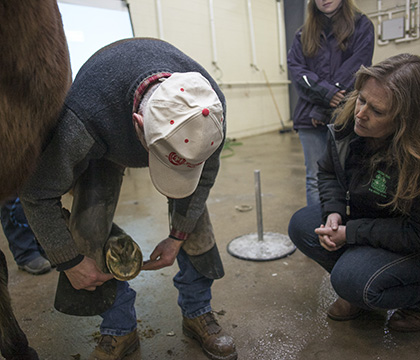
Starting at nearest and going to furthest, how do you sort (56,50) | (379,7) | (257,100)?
(56,50) < (379,7) < (257,100)

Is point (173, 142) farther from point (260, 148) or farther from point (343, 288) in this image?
point (260, 148)

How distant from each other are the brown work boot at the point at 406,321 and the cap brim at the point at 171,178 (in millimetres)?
983

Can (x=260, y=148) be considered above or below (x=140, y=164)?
below

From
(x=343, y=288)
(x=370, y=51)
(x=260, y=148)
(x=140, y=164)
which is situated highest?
(x=370, y=51)

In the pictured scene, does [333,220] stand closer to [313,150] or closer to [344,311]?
[344,311]

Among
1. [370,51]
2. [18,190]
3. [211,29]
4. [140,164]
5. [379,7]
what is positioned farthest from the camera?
[379,7]

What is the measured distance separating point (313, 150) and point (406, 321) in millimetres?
1042

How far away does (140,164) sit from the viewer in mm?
1320

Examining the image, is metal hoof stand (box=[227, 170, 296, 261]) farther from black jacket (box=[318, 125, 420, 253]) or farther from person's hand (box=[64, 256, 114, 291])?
person's hand (box=[64, 256, 114, 291])

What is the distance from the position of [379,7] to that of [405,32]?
674mm

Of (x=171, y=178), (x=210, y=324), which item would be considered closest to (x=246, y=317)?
(x=210, y=324)

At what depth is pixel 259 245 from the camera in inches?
90.1

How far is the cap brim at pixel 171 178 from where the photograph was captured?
1053 millimetres

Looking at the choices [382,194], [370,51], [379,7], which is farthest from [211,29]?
[382,194]
